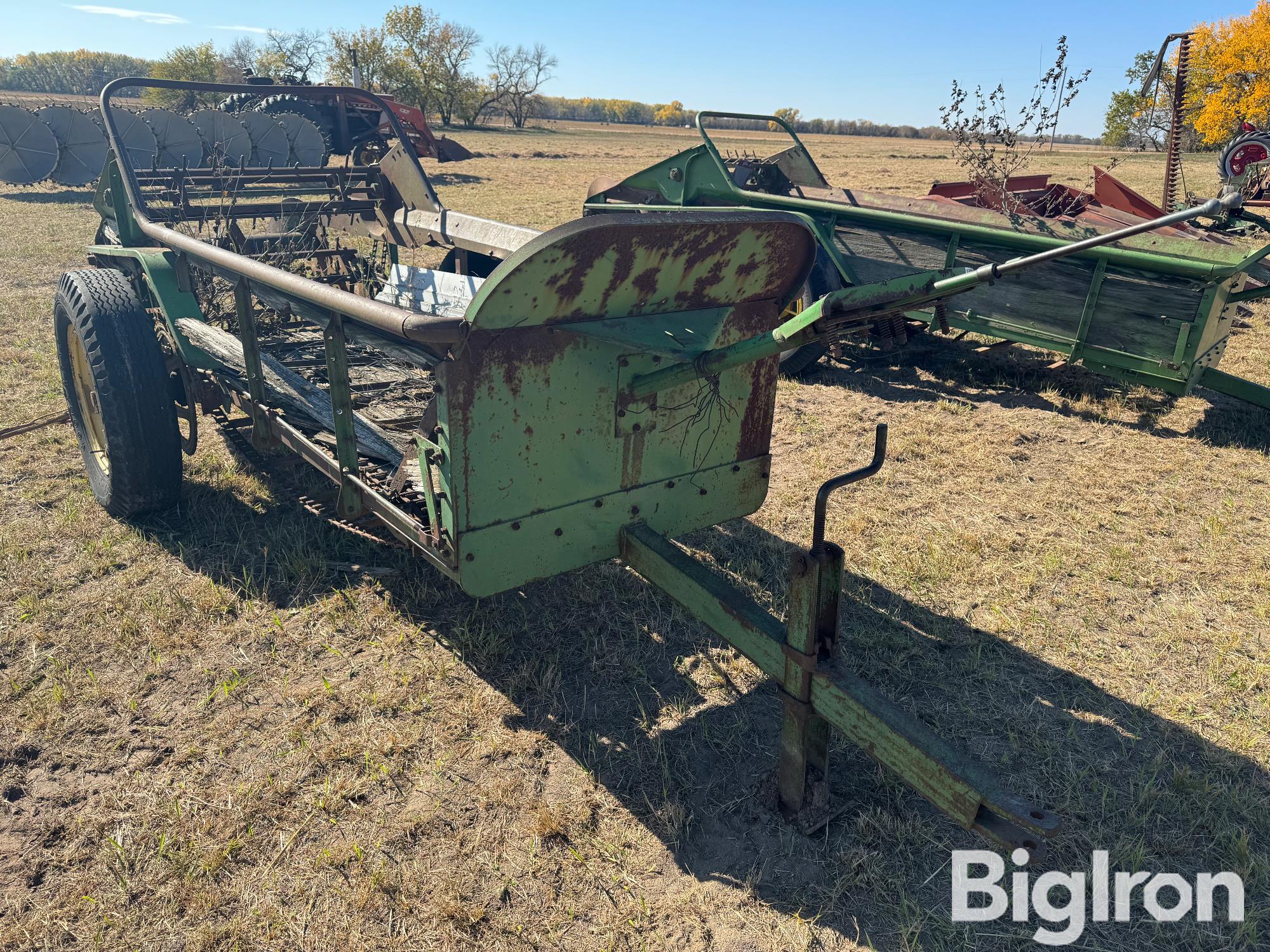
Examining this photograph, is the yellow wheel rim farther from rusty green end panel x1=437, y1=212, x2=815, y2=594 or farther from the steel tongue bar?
the steel tongue bar

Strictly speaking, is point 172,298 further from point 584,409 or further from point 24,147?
point 24,147

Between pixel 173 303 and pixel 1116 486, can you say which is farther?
pixel 1116 486

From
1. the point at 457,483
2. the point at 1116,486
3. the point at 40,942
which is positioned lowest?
the point at 40,942

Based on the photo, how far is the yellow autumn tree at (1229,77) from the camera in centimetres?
2200

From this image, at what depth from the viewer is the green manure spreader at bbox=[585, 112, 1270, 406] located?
4.83 metres

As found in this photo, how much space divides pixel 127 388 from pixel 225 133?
11.6 ft

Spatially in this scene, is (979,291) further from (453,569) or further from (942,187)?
(453,569)

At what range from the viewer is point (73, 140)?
11.2 metres

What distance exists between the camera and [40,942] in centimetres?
200

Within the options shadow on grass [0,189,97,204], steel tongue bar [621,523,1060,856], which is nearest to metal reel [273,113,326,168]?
steel tongue bar [621,523,1060,856]

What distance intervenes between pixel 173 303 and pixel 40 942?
2521mm

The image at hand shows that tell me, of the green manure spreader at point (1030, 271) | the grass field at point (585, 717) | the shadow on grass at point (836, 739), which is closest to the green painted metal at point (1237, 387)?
the green manure spreader at point (1030, 271)

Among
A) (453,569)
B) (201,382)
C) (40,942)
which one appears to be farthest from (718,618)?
(201,382)

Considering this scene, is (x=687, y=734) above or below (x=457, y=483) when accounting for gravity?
below
